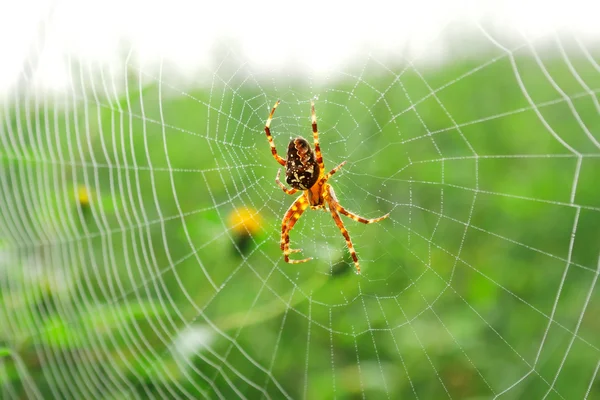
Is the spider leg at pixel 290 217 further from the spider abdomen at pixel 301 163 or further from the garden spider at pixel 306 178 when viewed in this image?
the spider abdomen at pixel 301 163

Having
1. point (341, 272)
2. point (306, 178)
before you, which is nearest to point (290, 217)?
point (306, 178)

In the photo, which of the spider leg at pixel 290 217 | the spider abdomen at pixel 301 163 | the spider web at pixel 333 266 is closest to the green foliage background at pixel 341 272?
the spider web at pixel 333 266

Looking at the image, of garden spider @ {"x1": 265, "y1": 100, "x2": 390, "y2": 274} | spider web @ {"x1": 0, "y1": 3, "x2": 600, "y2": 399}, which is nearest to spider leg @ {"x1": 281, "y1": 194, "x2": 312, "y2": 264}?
garden spider @ {"x1": 265, "y1": 100, "x2": 390, "y2": 274}

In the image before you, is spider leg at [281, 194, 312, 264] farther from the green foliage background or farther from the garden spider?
the green foliage background

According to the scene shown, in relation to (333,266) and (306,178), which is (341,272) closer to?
(333,266)

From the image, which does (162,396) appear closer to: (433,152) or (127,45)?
(127,45)

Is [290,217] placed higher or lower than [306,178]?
lower
